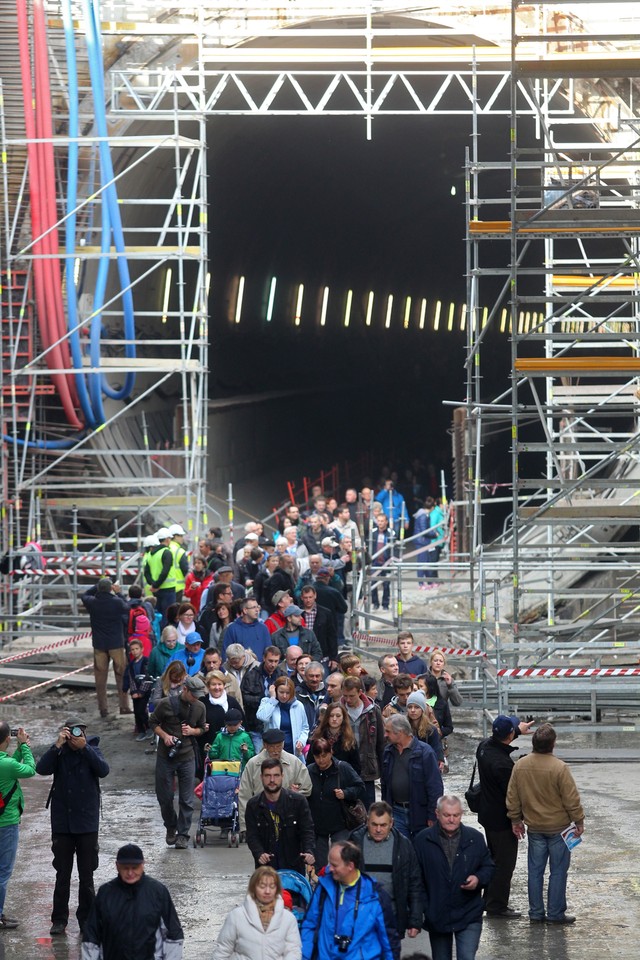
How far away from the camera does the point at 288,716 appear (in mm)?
12242

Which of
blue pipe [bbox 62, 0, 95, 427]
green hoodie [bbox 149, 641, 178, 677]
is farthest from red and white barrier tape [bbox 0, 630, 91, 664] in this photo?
green hoodie [bbox 149, 641, 178, 677]

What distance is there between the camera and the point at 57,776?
35.8 feet

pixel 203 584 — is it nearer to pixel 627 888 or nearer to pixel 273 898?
pixel 627 888

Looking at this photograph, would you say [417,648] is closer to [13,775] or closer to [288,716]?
[288,716]

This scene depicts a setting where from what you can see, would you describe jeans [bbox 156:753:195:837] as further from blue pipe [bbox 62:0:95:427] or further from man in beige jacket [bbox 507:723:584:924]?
blue pipe [bbox 62:0:95:427]

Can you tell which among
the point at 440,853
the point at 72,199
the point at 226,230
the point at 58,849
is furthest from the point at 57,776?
the point at 226,230

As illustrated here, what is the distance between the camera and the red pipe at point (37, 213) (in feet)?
76.2

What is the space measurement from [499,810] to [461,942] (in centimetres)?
179

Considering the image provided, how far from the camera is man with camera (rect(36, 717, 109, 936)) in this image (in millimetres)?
10734

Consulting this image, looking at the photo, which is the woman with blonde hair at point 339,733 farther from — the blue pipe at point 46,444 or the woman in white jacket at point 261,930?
the blue pipe at point 46,444

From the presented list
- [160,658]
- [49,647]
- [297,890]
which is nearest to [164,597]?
[49,647]

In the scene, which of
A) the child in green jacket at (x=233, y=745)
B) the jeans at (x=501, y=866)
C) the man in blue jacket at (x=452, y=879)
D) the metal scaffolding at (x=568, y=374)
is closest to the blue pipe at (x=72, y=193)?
the metal scaffolding at (x=568, y=374)

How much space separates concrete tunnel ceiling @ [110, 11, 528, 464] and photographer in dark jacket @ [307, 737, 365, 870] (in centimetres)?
1725

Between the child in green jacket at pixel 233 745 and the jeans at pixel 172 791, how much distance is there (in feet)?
1.36
